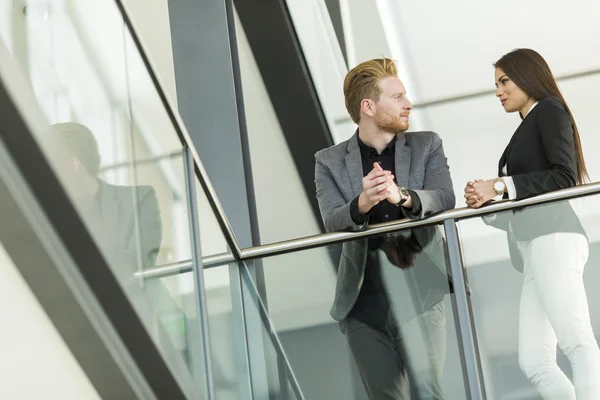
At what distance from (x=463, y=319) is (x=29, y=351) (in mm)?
1524

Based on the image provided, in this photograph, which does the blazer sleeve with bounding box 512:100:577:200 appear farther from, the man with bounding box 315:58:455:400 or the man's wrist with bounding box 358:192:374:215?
the man's wrist with bounding box 358:192:374:215

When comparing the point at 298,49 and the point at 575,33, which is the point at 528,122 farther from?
the point at 575,33

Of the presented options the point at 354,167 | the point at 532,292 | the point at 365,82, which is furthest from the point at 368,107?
the point at 532,292

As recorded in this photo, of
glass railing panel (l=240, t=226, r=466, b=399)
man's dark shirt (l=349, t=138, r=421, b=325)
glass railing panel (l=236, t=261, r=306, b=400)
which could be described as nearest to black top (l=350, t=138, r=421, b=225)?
man's dark shirt (l=349, t=138, r=421, b=325)

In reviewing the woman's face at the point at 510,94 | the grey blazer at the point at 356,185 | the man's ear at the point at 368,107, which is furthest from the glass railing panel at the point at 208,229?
the woman's face at the point at 510,94

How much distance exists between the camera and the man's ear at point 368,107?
4.45 meters

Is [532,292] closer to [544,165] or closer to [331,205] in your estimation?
[544,165]

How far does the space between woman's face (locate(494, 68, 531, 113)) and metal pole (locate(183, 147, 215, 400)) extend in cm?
128

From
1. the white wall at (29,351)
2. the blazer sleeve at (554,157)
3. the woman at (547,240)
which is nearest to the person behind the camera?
the white wall at (29,351)

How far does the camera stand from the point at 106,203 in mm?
3105

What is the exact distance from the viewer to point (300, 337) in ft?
13.5

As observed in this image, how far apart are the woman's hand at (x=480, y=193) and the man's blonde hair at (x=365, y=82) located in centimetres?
64

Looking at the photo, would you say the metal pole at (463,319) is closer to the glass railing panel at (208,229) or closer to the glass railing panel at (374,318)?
the glass railing panel at (374,318)

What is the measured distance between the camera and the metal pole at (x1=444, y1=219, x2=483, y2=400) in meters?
3.81
